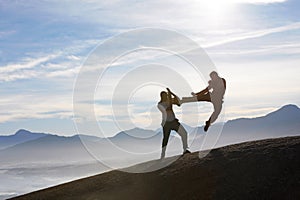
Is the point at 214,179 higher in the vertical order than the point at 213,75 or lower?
lower

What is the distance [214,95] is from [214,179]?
14.9 ft

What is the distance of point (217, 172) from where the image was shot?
25.1 m

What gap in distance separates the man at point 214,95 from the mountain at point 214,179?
7.32 ft

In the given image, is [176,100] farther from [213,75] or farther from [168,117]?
[213,75]

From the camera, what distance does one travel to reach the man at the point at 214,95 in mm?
26625

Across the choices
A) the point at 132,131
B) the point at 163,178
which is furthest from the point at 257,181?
the point at 132,131

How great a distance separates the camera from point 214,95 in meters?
26.7

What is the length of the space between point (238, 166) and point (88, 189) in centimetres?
829

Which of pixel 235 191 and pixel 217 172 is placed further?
pixel 217 172

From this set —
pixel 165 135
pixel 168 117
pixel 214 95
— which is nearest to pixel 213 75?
pixel 214 95

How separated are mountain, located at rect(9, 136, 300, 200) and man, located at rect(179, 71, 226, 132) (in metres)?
2.23

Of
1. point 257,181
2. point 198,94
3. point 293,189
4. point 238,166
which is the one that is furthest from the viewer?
point 198,94

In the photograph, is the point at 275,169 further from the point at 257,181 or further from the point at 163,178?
the point at 163,178

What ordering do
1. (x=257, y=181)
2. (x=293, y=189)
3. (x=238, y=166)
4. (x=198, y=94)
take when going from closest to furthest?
(x=293, y=189) < (x=257, y=181) < (x=238, y=166) < (x=198, y=94)
